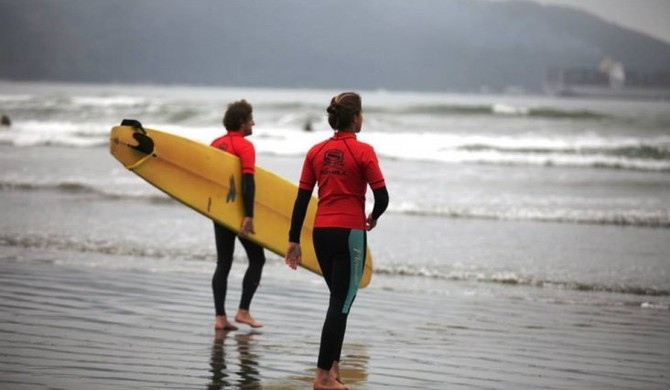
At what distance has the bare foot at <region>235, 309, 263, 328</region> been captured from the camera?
711cm

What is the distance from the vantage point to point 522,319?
7.92 metres

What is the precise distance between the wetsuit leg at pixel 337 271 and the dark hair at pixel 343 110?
502mm

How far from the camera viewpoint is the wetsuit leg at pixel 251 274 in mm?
7211

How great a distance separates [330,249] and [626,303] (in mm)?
4408

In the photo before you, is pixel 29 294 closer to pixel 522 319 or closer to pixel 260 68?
pixel 522 319

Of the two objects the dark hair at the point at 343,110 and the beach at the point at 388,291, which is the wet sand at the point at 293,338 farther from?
the dark hair at the point at 343,110

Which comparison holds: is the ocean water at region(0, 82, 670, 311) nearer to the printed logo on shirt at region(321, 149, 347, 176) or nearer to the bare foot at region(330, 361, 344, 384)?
the bare foot at region(330, 361, 344, 384)

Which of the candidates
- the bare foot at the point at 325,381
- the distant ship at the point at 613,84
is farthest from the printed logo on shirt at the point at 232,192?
the distant ship at the point at 613,84

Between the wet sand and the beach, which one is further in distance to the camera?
the beach

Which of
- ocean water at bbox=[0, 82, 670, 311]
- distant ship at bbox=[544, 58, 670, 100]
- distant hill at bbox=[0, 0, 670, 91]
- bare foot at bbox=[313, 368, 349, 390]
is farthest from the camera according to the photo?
distant ship at bbox=[544, 58, 670, 100]

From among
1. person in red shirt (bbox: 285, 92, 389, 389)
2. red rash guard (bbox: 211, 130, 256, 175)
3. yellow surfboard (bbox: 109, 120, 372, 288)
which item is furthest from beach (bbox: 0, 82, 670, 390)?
red rash guard (bbox: 211, 130, 256, 175)

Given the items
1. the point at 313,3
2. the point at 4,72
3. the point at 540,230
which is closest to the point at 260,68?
the point at 313,3

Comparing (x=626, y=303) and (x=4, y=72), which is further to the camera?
(x=4, y=72)

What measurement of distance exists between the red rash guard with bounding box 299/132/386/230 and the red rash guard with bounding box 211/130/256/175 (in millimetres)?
1799
